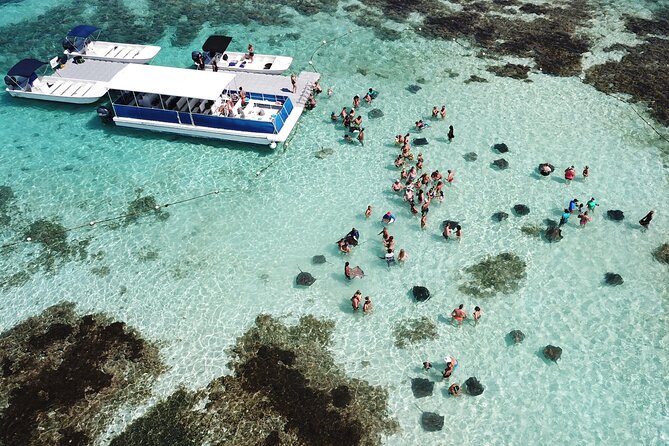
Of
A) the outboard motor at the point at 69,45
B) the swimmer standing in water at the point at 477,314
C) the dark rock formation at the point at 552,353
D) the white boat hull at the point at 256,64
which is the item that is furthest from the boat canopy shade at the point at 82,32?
the dark rock formation at the point at 552,353

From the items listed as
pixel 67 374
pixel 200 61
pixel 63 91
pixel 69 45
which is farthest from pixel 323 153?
pixel 69 45

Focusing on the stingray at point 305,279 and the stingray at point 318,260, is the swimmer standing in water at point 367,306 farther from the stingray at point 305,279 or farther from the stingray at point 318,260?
the stingray at point 318,260

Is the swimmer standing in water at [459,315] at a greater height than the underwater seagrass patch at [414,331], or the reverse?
the swimmer standing in water at [459,315]

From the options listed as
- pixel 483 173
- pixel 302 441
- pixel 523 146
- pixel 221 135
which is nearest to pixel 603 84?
pixel 523 146

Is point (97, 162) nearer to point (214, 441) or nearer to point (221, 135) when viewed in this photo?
point (221, 135)

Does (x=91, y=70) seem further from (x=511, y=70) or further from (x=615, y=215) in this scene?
(x=615, y=215)

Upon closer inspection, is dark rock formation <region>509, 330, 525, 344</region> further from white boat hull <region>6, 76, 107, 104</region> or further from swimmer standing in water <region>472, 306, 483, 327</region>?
white boat hull <region>6, 76, 107, 104</region>
